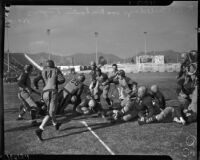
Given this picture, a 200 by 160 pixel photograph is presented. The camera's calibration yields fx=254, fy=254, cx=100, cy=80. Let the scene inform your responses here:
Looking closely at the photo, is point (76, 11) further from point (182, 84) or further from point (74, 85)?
point (182, 84)

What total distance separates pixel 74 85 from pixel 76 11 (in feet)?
2.62

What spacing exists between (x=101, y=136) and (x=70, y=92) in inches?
23.2

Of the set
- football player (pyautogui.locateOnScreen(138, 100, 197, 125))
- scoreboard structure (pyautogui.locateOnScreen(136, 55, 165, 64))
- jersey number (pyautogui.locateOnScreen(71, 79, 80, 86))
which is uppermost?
scoreboard structure (pyautogui.locateOnScreen(136, 55, 165, 64))

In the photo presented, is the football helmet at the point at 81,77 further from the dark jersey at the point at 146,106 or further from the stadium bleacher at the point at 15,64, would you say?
the dark jersey at the point at 146,106

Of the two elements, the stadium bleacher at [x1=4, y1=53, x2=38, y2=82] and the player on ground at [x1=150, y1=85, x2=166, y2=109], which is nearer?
the stadium bleacher at [x1=4, y1=53, x2=38, y2=82]

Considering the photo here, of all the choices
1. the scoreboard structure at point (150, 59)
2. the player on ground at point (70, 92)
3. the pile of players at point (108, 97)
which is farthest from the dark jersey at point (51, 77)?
the scoreboard structure at point (150, 59)

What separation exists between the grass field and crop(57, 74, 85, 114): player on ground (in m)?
0.08

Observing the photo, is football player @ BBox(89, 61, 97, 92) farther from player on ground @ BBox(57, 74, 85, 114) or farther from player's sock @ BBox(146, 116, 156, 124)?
player's sock @ BBox(146, 116, 156, 124)

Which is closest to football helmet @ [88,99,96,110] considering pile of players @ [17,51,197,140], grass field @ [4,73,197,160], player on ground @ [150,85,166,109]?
pile of players @ [17,51,197,140]

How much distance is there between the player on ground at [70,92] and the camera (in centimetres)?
280

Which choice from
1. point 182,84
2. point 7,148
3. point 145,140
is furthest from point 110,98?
point 7,148

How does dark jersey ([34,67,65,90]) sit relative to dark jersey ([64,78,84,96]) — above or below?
above

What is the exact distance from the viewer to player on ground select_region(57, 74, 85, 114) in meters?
2.80

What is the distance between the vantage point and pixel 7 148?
274 cm
